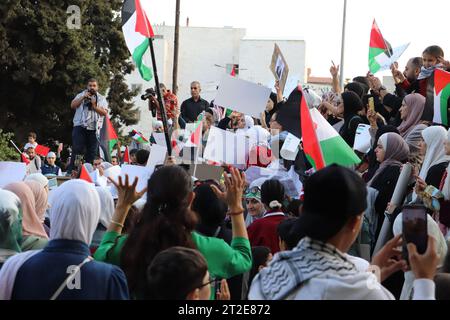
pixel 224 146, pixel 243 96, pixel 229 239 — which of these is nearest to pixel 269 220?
pixel 229 239

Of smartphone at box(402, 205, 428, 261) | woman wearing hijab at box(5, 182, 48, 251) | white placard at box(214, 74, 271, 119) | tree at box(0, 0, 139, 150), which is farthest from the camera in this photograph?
tree at box(0, 0, 139, 150)

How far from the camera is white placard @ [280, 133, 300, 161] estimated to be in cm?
956

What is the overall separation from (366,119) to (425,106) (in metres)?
1.61

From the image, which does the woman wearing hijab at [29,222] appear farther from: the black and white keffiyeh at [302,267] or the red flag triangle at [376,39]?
the red flag triangle at [376,39]

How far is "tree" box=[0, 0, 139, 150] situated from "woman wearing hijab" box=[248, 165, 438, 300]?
97.0ft

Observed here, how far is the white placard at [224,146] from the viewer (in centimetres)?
880

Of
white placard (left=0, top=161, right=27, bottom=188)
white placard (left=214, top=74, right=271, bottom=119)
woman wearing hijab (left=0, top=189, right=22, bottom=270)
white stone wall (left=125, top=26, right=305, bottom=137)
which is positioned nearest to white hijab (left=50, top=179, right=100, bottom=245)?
woman wearing hijab (left=0, top=189, right=22, bottom=270)

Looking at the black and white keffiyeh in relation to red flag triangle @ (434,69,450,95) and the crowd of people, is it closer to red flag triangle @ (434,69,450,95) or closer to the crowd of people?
the crowd of people

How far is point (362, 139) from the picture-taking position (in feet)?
30.9

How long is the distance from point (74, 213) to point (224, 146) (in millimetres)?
4856

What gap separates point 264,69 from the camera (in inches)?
2601

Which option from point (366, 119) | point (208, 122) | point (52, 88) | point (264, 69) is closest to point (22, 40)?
point (52, 88)

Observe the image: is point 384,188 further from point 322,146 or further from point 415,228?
point 415,228
